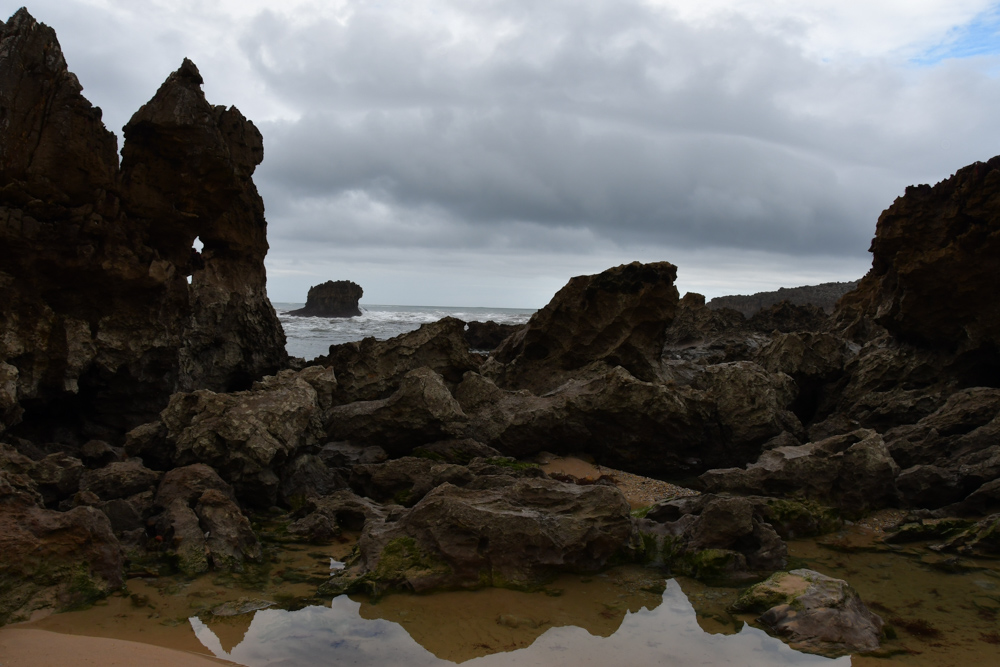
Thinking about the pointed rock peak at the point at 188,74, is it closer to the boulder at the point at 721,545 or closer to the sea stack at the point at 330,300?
the boulder at the point at 721,545

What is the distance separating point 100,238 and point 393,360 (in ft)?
20.8

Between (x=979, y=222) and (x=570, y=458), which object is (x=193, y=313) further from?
(x=979, y=222)

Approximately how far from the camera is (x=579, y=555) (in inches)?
289

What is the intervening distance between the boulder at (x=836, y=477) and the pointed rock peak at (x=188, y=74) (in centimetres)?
1132

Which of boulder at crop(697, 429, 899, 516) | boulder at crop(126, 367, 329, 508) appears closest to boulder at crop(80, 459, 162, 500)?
boulder at crop(126, 367, 329, 508)

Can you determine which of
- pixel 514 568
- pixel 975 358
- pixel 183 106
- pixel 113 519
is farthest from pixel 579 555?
pixel 975 358

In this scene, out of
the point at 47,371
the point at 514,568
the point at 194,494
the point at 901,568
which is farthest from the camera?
the point at 47,371

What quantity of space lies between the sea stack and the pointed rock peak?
69.6 meters

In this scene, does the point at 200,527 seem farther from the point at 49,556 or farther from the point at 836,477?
the point at 836,477

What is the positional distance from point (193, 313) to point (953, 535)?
14.3 meters

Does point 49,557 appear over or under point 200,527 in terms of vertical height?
over

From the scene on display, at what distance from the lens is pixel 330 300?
266 feet

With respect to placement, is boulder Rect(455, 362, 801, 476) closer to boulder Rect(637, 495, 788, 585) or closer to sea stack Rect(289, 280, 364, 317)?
boulder Rect(637, 495, 788, 585)

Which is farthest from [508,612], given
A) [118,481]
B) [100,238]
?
[100,238]
